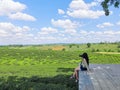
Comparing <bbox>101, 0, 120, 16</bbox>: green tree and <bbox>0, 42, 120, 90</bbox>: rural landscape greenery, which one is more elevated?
<bbox>101, 0, 120, 16</bbox>: green tree

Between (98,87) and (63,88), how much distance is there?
1.55 metres

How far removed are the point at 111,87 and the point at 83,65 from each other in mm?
4628

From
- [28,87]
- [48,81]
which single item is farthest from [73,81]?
[28,87]

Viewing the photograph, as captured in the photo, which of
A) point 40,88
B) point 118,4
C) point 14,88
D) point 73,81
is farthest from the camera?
point 118,4

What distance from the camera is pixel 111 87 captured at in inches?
345

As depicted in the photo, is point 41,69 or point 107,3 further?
point 41,69

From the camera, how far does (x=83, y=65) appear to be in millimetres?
13367

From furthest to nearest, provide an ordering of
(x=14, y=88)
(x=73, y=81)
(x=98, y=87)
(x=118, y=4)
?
1. (x=118, y=4)
2. (x=73, y=81)
3. (x=14, y=88)
4. (x=98, y=87)

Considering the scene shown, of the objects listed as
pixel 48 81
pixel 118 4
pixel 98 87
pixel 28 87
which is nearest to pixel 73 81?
pixel 48 81

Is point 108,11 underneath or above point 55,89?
above

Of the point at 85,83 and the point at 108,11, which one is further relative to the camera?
the point at 108,11

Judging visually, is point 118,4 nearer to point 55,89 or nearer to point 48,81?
point 48,81

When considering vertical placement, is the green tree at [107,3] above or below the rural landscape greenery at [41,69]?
above

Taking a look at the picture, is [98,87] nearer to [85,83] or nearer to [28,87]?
[85,83]
